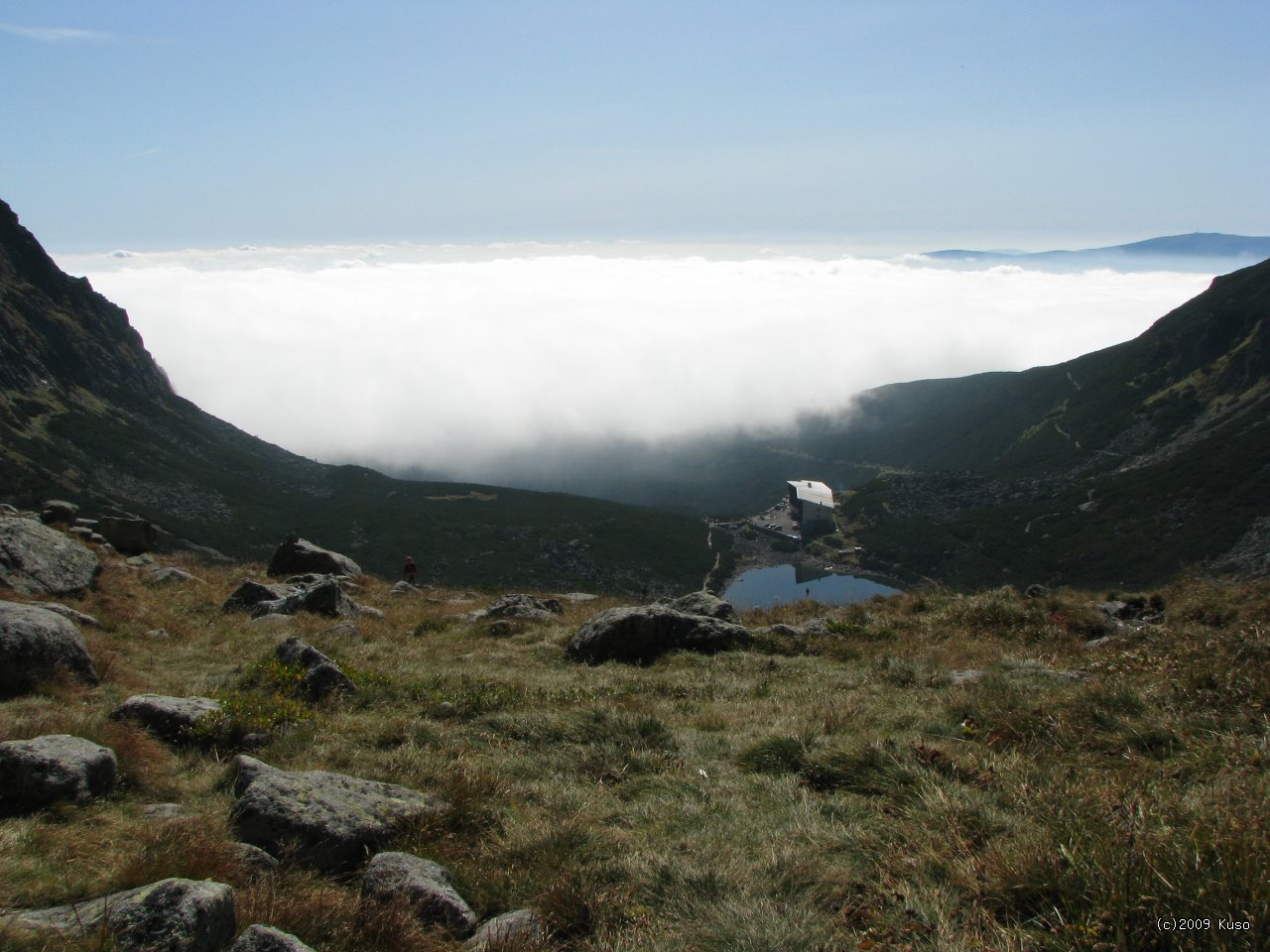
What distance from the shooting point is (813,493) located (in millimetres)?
167625

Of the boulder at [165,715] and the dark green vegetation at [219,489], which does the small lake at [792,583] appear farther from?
the boulder at [165,715]

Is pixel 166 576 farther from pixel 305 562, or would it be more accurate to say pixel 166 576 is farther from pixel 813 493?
pixel 813 493

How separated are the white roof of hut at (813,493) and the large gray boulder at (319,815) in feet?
521

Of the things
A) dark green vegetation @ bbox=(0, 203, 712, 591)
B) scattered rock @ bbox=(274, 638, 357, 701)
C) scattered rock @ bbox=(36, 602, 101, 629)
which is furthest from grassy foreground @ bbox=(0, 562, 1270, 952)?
dark green vegetation @ bbox=(0, 203, 712, 591)

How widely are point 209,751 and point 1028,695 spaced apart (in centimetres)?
1002

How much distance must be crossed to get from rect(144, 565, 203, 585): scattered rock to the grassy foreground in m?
9.69

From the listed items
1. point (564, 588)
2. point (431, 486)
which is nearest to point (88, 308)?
point (431, 486)

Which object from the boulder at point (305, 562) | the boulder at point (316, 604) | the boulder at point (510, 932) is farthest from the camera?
the boulder at point (305, 562)

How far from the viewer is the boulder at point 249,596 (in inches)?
803

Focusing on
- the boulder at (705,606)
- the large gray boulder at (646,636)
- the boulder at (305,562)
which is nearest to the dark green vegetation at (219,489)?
the boulder at (305,562)

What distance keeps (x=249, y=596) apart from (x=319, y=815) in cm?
1666

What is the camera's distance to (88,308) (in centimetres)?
17612

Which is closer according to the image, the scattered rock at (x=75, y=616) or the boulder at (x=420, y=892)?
the boulder at (x=420, y=892)

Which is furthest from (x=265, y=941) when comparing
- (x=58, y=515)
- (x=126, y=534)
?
(x=58, y=515)
